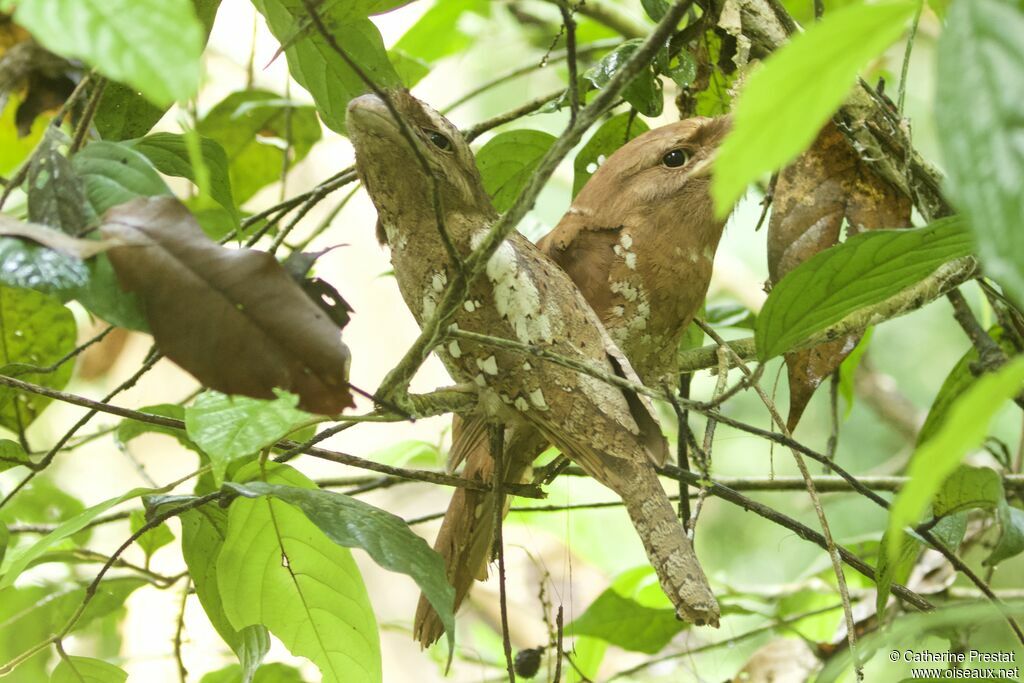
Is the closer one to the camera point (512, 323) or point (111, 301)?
point (111, 301)

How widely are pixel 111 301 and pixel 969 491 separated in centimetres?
91

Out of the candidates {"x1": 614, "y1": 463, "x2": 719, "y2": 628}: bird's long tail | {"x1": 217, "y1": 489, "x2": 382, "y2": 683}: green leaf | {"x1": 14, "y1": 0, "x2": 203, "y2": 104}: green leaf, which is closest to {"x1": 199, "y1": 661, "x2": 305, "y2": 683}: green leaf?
{"x1": 217, "y1": 489, "x2": 382, "y2": 683}: green leaf

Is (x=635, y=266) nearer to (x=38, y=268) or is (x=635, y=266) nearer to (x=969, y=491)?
(x=969, y=491)

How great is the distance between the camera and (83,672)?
0.99 m

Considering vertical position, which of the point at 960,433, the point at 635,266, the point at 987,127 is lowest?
the point at 960,433

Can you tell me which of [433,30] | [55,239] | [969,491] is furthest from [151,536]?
[969,491]

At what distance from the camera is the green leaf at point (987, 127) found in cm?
36

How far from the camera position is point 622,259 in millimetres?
1051

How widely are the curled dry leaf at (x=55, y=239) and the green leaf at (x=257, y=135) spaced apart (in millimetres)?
908

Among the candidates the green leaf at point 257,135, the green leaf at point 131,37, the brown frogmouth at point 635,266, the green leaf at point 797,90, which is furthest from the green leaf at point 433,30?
the green leaf at point 797,90

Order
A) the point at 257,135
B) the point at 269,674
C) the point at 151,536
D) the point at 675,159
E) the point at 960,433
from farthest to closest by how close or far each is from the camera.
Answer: the point at 257,135 < the point at 151,536 < the point at 269,674 < the point at 675,159 < the point at 960,433

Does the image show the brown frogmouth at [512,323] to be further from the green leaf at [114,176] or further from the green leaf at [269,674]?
the green leaf at [269,674]

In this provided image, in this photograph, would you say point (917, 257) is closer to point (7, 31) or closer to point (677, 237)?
point (677, 237)

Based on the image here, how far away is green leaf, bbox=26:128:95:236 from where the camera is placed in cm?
68
